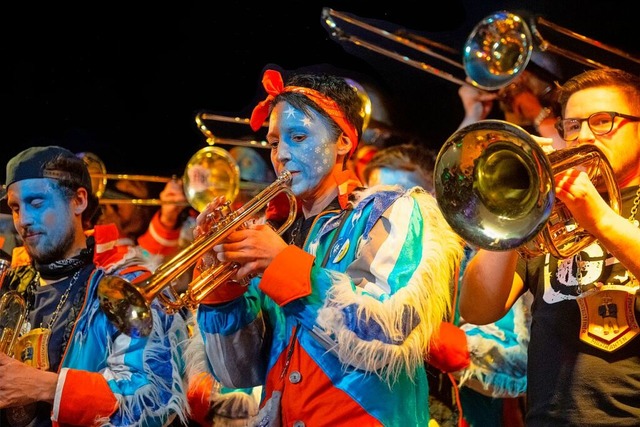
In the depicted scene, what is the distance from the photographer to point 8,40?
602cm

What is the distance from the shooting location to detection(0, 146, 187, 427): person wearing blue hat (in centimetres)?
290

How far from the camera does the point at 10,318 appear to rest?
10.7 feet

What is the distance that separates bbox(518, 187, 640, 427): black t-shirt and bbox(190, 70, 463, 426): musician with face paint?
30 cm

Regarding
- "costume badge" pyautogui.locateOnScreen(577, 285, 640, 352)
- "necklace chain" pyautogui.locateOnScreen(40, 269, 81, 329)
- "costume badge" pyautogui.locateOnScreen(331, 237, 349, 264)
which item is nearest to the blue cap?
"necklace chain" pyautogui.locateOnScreen(40, 269, 81, 329)

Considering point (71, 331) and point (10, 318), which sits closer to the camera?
point (71, 331)

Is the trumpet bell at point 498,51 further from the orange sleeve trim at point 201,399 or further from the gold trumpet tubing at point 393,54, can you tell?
the orange sleeve trim at point 201,399

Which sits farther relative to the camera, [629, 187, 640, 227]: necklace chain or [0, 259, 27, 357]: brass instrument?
[0, 259, 27, 357]: brass instrument

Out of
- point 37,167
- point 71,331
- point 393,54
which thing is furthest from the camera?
point 393,54

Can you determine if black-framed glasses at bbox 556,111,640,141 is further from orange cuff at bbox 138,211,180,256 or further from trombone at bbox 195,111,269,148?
orange cuff at bbox 138,211,180,256

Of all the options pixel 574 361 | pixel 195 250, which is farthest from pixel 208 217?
pixel 574 361

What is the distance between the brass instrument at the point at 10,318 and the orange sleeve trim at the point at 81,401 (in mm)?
404

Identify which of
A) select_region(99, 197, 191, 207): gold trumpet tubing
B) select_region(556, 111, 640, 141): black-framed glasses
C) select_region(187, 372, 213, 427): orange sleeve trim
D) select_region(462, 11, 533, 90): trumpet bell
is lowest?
select_region(187, 372, 213, 427): orange sleeve trim

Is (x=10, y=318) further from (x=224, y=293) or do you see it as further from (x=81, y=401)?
(x=224, y=293)

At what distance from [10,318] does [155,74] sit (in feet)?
10.4
